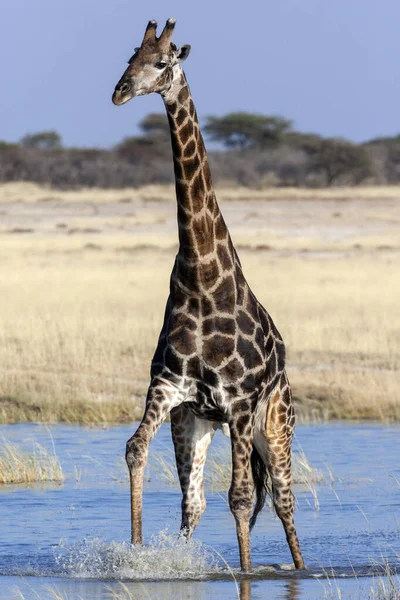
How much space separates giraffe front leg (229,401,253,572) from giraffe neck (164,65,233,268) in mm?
852

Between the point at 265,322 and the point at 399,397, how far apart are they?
228 inches

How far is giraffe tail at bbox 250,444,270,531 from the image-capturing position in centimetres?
788

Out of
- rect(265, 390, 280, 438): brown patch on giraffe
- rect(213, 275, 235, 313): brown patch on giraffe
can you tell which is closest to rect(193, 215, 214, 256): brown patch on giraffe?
rect(213, 275, 235, 313): brown patch on giraffe

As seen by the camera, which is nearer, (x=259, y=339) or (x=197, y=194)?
(x=197, y=194)

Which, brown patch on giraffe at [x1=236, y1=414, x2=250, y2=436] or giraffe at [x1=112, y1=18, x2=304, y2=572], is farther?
brown patch on giraffe at [x1=236, y1=414, x2=250, y2=436]

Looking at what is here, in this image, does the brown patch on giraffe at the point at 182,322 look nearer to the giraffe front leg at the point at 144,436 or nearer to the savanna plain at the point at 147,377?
the giraffe front leg at the point at 144,436

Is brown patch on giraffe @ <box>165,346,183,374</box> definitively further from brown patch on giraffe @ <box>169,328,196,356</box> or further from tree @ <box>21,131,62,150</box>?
tree @ <box>21,131,62,150</box>

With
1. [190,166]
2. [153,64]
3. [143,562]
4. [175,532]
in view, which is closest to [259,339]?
[190,166]

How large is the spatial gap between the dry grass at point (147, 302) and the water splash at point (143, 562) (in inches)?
192

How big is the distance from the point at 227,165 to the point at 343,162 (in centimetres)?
511

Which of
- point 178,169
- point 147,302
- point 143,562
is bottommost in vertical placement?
point 147,302

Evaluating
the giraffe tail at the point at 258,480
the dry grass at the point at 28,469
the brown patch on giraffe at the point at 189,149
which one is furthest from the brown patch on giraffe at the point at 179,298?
the dry grass at the point at 28,469

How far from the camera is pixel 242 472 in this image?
23.4ft

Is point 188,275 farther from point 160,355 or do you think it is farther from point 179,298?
point 160,355
